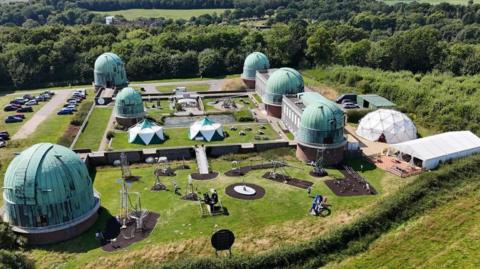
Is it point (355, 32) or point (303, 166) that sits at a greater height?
point (355, 32)

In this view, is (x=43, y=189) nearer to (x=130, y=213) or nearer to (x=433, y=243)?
(x=130, y=213)

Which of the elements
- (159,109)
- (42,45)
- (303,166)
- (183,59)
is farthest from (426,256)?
(42,45)

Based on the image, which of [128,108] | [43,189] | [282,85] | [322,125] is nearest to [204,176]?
[322,125]

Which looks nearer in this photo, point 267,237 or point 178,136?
point 267,237

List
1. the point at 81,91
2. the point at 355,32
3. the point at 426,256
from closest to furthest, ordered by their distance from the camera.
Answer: the point at 426,256, the point at 81,91, the point at 355,32

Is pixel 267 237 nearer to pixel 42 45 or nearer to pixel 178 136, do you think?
pixel 178 136

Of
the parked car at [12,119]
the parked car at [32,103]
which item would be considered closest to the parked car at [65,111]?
the parked car at [12,119]

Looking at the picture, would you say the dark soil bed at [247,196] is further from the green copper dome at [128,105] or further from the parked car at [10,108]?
the parked car at [10,108]
